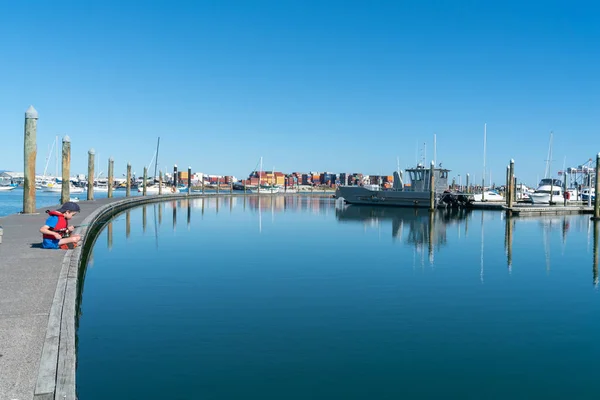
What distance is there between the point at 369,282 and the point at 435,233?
14.4 meters

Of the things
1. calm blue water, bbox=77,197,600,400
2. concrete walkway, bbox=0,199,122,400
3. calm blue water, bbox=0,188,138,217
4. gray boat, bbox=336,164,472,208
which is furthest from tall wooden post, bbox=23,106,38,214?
gray boat, bbox=336,164,472,208

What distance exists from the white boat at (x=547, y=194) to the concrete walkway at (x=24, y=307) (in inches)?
2146

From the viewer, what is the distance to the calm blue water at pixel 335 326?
20.2ft

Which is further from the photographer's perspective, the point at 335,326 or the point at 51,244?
the point at 51,244

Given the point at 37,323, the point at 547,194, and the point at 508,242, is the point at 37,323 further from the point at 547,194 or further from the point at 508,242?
the point at 547,194

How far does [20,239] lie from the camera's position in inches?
512

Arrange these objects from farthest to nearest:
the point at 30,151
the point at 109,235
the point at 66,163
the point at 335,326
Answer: the point at 66,163 → the point at 109,235 → the point at 30,151 → the point at 335,326

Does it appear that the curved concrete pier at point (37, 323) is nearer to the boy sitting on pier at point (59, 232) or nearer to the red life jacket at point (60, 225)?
the boy sitting on pier at point (59, 232)

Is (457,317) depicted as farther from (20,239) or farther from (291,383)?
(20,239)

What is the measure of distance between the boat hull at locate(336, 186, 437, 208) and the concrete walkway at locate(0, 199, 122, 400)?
42.6m

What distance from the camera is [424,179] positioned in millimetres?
53500

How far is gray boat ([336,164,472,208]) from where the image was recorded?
51.6m

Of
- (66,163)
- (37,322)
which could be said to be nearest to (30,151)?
(66,163)

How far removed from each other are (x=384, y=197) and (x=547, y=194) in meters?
19.6
